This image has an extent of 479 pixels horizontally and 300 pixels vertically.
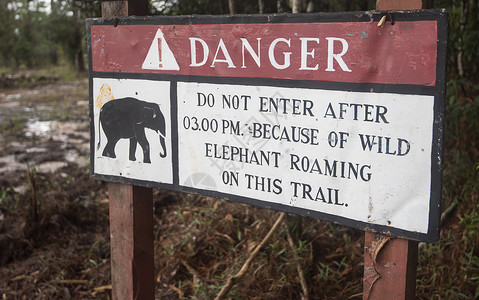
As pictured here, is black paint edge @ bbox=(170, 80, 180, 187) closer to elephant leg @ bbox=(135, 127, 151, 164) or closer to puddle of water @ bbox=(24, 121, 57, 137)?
elephant leg @ bbox=(135, 127, 151, 164)

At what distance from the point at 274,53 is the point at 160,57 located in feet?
1.64

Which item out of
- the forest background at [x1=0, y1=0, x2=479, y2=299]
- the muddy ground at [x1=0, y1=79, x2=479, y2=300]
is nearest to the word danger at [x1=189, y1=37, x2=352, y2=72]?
the forest background at [x1=0, y1=0, x2=479, y2=299]

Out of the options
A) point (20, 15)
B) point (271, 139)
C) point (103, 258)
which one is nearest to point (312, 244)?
point (103, 258)

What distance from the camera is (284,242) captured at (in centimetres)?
336

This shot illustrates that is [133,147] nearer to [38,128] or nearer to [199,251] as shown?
[199,251]

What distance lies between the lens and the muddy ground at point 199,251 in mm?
2928

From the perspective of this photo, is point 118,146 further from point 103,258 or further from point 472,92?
point 472,92

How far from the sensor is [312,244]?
3328 millimetres

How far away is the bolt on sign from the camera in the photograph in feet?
4.84

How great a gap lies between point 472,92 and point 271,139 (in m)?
3.54

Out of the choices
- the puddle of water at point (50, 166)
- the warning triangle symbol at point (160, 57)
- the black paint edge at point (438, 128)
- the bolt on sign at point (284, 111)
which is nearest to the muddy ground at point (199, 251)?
the puddle of water at point (50, 166)

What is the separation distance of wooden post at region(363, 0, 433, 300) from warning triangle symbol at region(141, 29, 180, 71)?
80cm

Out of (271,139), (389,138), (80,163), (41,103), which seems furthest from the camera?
(41,103)

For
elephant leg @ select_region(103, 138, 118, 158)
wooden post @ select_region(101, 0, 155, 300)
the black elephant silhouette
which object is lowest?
wooden post @ select_region(101, 0, 155, 300)
